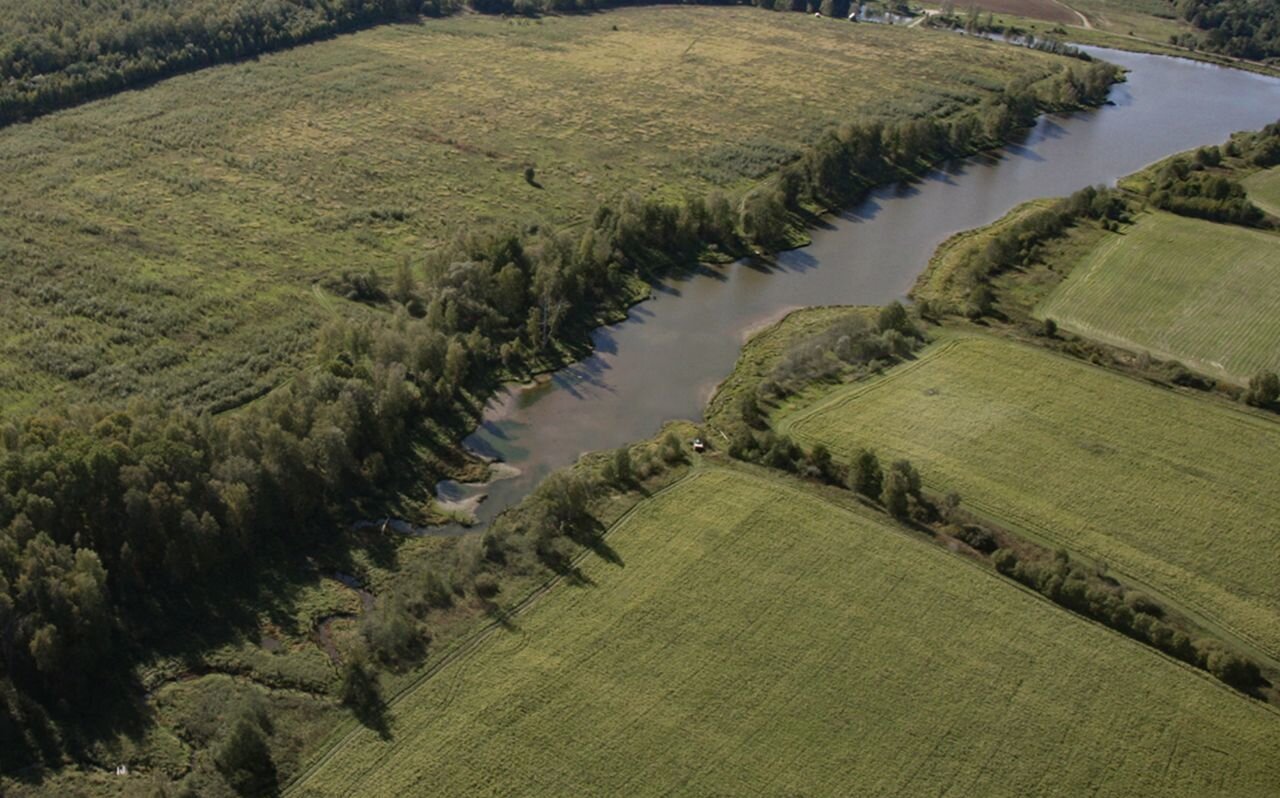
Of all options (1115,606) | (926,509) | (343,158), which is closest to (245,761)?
(926,509)

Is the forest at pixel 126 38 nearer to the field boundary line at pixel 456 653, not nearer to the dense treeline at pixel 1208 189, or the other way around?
the field boundary line at pixel 456 653

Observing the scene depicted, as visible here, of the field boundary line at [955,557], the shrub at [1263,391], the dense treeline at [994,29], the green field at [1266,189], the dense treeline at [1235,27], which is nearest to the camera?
the field boundary line at [955,557]

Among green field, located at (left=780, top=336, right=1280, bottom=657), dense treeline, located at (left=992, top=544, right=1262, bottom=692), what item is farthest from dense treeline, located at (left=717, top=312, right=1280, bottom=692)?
green field, located at (left=780, top=336, right=1280, bottom=657)

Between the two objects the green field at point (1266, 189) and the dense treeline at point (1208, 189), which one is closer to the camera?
the dense treeline at point (1208, 189)

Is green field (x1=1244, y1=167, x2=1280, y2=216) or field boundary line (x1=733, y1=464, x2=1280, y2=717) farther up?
green field (x1=1244, y1=167, x2=1280, y2=216)

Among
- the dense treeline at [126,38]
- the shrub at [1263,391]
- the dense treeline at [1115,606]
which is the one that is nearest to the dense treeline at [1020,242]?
the shrub at [1263,391]

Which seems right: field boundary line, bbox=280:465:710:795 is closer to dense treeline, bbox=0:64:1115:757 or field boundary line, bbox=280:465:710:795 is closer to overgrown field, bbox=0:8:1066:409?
dense treeline, bbox=0:64:1115:757

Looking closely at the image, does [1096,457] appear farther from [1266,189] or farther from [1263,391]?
[1266,189]
